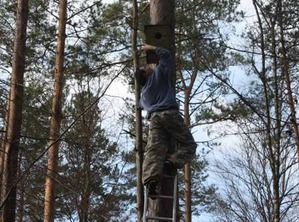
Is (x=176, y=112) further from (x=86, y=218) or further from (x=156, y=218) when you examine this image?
(x=86, y=218)

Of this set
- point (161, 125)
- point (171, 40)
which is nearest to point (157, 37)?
point (171, 40)

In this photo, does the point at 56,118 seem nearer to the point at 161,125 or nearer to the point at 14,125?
the point at 14,125

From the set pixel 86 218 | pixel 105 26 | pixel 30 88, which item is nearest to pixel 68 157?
pixel 86 218

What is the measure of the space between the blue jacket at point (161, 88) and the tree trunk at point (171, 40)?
0.18 m

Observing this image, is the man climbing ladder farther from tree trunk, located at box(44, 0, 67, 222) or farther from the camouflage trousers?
tree trunk, located at box(44, 0, 67, 222)

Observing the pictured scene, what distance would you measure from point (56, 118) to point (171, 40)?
572cm

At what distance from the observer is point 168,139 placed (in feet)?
15.1

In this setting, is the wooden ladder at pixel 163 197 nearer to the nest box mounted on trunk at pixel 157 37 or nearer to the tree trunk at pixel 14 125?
the nest box mounted on trunk at pixel 157 37

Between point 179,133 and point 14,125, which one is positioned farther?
point 14,125

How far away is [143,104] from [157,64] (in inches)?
18.1

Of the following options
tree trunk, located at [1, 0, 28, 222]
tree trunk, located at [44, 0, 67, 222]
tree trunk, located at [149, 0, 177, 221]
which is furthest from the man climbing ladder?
tree trunk, located at [44, 0, 67, 222]

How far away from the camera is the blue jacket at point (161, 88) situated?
461cm

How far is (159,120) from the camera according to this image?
4543 mm

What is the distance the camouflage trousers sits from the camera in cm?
440
